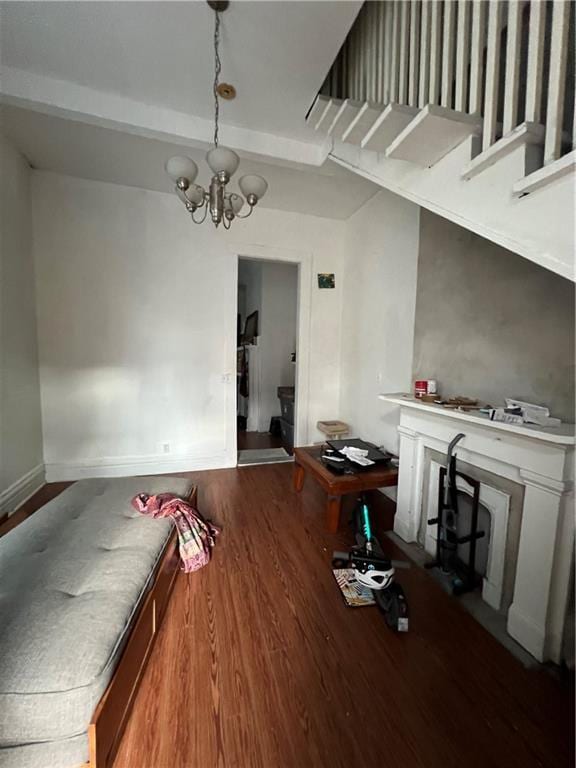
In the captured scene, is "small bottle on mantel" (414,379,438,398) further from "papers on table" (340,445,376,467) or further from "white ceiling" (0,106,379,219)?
"white ceiling" (0,106,379,219)

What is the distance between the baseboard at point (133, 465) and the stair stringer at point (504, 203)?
9.63 feet

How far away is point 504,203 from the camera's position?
0.94 metres

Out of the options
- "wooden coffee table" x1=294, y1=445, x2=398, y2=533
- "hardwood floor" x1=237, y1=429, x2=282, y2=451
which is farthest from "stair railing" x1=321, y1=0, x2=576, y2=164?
"hardwood floor" x1=237, y1=429, x2=282, y2=451

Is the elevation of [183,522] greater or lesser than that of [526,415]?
lesser

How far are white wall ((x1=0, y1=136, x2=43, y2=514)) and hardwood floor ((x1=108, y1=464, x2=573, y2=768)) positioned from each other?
1.81 metres

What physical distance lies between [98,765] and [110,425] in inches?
102

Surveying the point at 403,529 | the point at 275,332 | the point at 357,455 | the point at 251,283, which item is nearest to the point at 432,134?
the point at 357,455

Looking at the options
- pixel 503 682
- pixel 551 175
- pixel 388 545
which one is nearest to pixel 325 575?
pixel 388 545

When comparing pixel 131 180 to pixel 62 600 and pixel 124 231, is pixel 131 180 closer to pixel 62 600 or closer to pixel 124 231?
pixel 124 231

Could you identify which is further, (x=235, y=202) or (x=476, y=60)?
(x=235, y=202)

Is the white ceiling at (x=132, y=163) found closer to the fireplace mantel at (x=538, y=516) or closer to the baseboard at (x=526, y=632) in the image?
the fireplace mantel at (x=538, y=516)

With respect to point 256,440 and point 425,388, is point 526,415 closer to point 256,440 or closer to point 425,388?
point 425,388

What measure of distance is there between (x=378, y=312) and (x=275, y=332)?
217cm

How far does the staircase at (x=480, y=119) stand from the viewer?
0.81 metres
